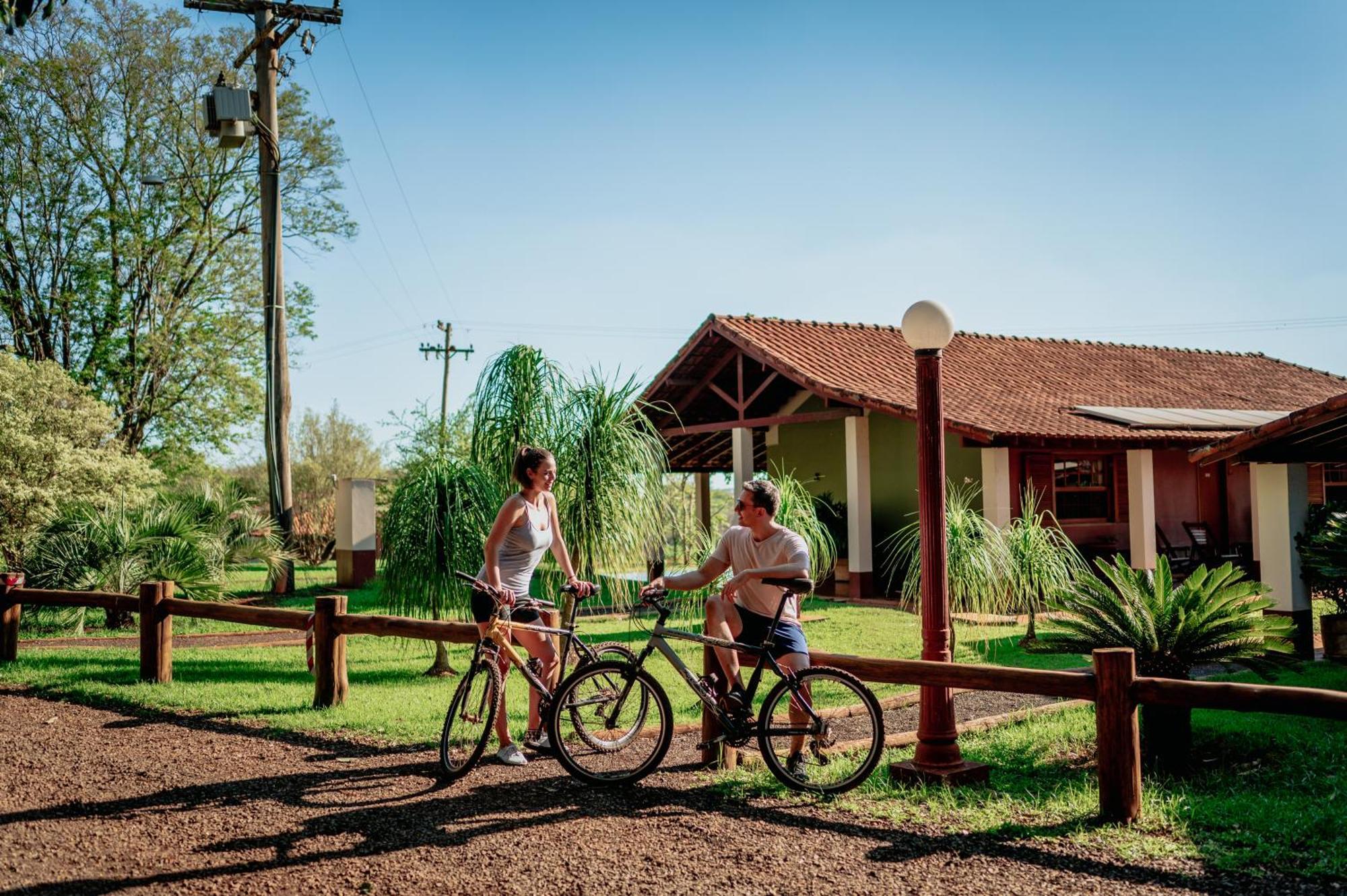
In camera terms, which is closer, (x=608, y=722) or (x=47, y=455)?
(x=608, y=722)

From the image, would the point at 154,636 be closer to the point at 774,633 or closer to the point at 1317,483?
the point at 774,633

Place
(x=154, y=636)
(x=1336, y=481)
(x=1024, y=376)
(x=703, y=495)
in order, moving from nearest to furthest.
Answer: (x=154, y=636) → (x=1024, y=376) → (x=1336, y=481) → (x=703, y=495)

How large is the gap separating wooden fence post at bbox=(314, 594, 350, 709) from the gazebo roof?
299 inches

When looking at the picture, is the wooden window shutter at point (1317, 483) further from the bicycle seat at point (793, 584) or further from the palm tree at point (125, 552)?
the palm tree at point (125, 552)

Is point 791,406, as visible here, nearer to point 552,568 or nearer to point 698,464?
point 698,464

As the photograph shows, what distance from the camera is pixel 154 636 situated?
9453 mm

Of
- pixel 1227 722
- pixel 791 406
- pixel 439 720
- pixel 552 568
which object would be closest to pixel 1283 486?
pixel 1227 722

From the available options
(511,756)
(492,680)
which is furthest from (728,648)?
(511,756)

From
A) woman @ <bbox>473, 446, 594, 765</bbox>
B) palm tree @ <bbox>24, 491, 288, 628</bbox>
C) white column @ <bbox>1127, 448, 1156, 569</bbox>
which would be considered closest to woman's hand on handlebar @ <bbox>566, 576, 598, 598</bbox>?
woman @ <bbox>473, 446, 594, 765</bbox>

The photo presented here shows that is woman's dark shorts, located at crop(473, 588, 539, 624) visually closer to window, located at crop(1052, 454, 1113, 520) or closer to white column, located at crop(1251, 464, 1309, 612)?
white column, located at crop(1251, 464, 1309, 612)

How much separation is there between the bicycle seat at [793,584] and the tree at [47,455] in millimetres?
12562

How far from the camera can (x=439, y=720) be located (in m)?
7.69

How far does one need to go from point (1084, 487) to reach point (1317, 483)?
17.5ft

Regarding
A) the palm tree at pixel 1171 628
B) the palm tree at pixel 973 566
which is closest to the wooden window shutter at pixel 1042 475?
the palm tree at pixel 973 566
